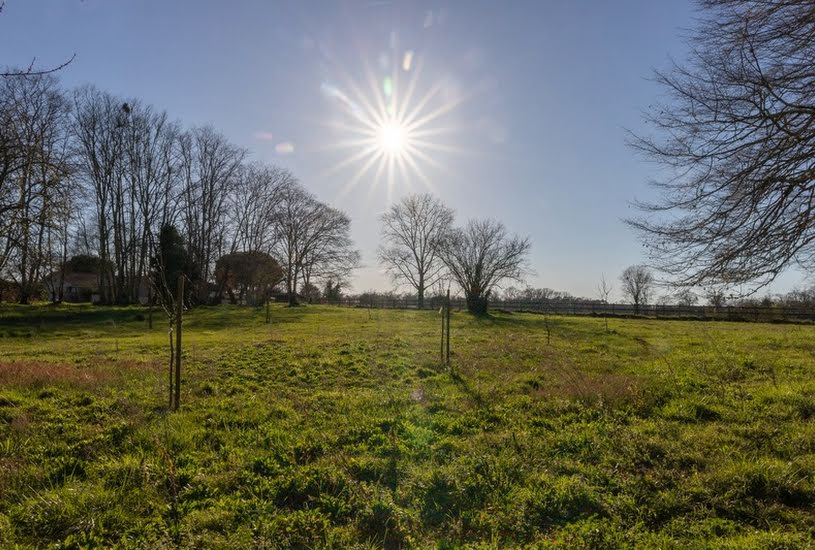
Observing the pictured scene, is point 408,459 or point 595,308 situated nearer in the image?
point 408,459

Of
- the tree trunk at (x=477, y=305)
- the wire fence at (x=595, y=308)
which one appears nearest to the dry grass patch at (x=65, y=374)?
the wire fence at (x=595, y=308)

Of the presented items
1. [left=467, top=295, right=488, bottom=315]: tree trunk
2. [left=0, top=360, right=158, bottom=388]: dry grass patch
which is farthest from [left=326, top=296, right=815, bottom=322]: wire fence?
[left=0, top=360, right=158, bottom=388]: dry grass patch

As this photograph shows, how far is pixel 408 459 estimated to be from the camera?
4.82 meters

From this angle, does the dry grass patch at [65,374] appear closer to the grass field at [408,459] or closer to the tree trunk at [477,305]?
the grass field at [408,459]

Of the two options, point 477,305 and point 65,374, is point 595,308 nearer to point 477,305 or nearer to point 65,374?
point 477,305

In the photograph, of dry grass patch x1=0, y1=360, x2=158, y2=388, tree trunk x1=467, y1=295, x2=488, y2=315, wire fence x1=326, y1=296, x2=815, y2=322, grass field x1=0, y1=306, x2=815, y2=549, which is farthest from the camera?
tree trunk x1=467, y1=295, x2=488, y2=315

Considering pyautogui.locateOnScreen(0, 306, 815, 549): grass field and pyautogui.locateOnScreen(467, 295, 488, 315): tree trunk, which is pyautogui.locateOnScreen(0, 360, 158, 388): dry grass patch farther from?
pyautogui.locateOnScreen(467, 295, 488, 315): tree trunk

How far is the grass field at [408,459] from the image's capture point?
3.45 metres

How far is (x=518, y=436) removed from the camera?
217 inches

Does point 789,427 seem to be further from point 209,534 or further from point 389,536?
point 209,534

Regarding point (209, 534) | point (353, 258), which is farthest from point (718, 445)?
point (353, 258)

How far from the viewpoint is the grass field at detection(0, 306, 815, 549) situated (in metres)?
3.45

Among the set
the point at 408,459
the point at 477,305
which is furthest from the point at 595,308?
the point at 408,459

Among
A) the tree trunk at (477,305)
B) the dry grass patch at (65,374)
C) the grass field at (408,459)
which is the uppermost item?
the tree trunk at (477,305)
